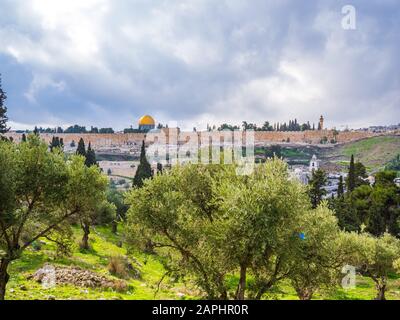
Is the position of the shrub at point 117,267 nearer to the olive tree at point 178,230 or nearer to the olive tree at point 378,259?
the olive tree at point 178,230

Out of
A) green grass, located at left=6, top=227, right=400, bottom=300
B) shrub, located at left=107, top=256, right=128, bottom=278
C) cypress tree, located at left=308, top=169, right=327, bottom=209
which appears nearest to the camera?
green grass, located at left=6, top=227, right=400, bottom=300

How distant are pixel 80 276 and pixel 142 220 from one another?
34.9 feet

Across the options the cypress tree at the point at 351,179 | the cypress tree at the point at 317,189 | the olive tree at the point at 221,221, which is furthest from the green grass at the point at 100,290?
the cypress tree at the point at 351,179

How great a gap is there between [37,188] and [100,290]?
399 inches

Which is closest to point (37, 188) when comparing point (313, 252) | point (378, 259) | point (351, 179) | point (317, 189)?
point (313, 252)

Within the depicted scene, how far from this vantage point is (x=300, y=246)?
26.0 m

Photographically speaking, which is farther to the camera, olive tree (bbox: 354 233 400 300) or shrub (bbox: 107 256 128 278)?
olive tree (bbox: 354 233 400 300)

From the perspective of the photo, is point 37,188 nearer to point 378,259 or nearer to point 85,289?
point 85,289

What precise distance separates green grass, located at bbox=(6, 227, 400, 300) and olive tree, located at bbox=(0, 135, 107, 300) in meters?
3.57

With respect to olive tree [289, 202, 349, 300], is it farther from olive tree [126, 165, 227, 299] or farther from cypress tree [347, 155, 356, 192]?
cypress tree [347, 155, 356, 192]

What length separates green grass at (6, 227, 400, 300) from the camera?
1117 inches

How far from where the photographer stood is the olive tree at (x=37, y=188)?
81.0ft

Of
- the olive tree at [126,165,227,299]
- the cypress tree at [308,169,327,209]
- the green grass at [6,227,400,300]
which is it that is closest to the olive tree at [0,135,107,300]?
the olive tree at [126,165,227,299]

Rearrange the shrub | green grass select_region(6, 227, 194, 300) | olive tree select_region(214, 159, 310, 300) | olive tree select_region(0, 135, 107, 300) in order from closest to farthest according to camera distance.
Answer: olive tree select_region(214, 159, 310, 300) < olive tree select_region(0, 135, 107, 300) < green grass select_region(6, 227, 194, 300) < the shrub
